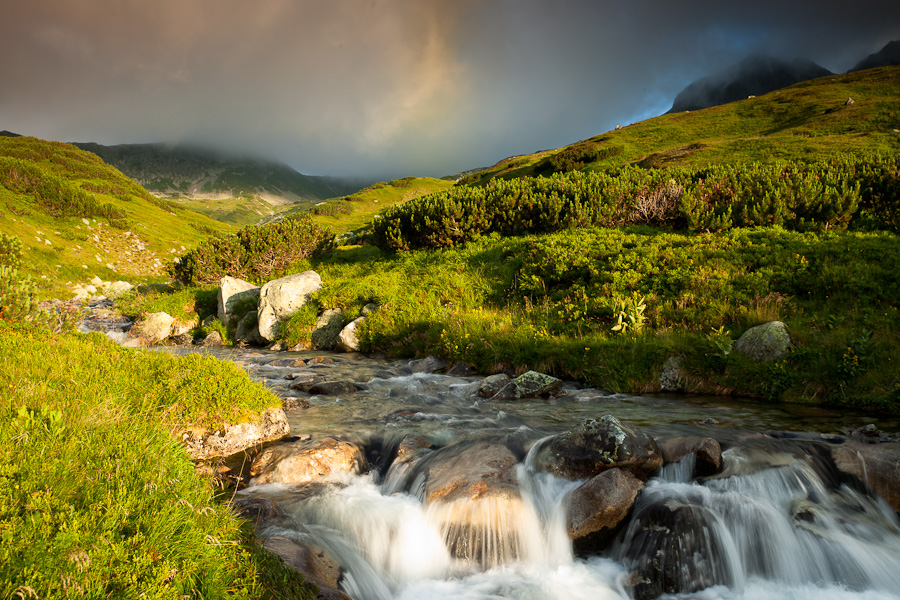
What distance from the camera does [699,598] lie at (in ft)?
13.0

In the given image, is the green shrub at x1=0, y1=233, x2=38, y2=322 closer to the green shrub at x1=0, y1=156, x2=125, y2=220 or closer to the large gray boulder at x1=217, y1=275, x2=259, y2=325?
the large gray boulder at x1=217, y1=275, x2=259, y2=325

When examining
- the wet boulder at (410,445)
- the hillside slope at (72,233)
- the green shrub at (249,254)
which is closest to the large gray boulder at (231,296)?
the green shrub at (249,254)

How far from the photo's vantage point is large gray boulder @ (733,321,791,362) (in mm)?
8062

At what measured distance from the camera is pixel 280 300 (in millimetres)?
15500

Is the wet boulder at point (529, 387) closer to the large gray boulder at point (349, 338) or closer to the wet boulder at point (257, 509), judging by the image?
the wet boulder at point (257, 509)

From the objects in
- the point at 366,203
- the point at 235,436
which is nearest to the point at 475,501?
the point at 235,436

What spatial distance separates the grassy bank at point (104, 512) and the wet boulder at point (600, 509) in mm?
2711

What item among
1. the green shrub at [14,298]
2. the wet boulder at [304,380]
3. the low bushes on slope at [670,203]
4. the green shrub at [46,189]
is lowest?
the wet boulder at [304,380]

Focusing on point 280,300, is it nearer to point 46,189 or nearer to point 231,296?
point 231,296

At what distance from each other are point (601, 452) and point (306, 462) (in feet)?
11.5

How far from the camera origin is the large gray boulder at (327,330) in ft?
47.3

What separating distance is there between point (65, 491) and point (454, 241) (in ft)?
55.5

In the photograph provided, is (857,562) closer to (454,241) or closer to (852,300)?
(852,300)

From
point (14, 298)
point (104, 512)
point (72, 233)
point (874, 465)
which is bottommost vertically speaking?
point (874, 465)
